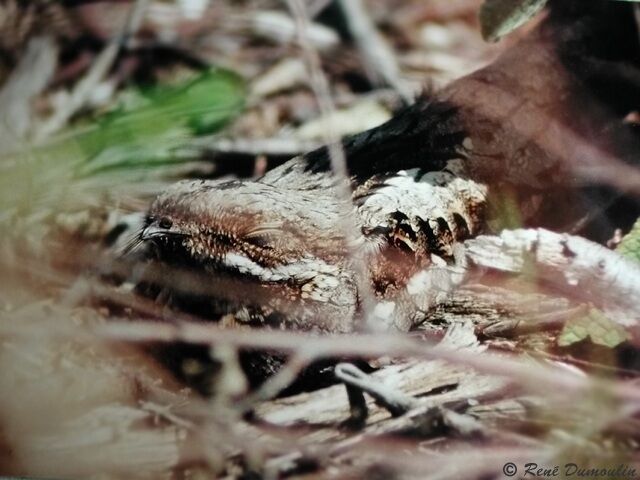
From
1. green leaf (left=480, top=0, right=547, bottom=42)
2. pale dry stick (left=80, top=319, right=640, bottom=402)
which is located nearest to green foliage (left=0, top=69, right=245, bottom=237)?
pale dry stick (left=80, top=319, right=640, bottom=402)

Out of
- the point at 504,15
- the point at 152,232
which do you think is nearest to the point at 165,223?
the point at 152,232

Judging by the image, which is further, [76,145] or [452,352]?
[76,145]

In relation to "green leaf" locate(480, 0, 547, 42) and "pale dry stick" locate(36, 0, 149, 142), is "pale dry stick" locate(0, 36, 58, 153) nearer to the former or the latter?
"pale dry stick" locate(36, 0, 149, 142)

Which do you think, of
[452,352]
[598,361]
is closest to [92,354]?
[452,352]

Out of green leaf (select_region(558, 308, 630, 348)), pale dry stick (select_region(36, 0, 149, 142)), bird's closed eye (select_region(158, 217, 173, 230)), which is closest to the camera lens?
green leaf (select_region(558, 308, 630, 348))

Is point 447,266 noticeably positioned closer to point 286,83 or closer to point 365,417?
point 365,417

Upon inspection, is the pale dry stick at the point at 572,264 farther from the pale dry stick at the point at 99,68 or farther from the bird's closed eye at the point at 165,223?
the pale dry stick at the point at 99,68
